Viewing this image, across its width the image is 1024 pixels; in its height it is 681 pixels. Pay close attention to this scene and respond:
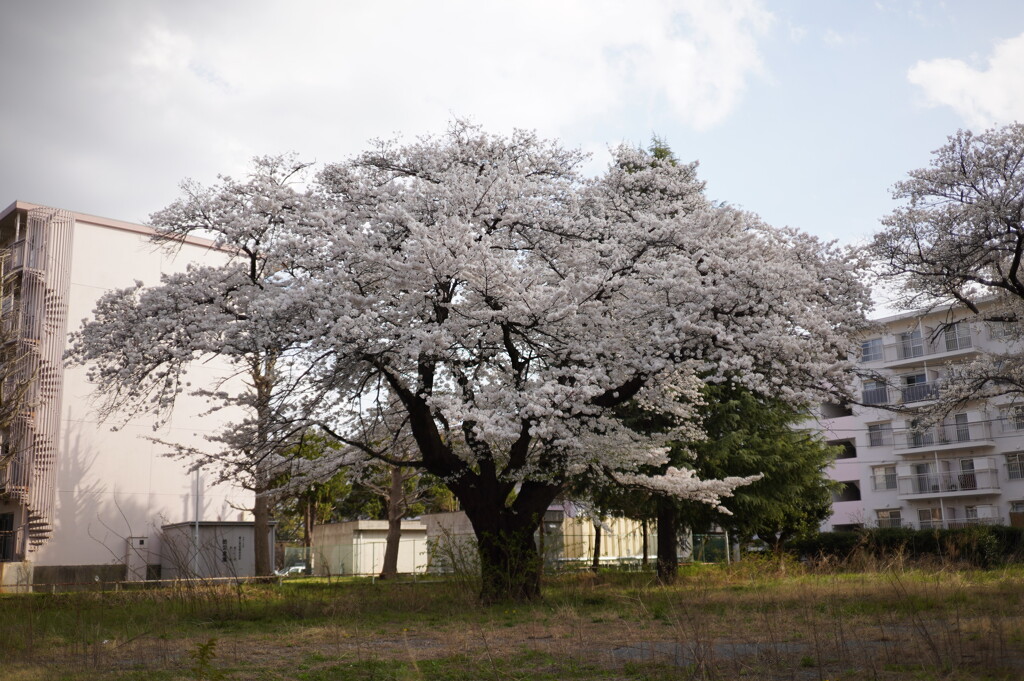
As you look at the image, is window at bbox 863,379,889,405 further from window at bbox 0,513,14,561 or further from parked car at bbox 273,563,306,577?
window at bbox 0,513,14,561

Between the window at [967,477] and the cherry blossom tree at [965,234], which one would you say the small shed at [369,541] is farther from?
the window at [967,477]

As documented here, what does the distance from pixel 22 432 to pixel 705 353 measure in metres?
25.9

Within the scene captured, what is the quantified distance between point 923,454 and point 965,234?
36.1 metres

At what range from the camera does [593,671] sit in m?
8.09

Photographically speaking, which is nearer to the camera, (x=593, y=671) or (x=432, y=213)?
(x=593, y=671)

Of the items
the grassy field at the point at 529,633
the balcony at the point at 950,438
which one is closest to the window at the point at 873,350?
the balcony at the point at 950,438

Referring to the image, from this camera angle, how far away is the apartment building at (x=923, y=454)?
48250 millimetres

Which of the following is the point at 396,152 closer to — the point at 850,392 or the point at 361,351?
the point at 361,351

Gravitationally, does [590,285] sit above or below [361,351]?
above

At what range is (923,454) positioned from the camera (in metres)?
51.4

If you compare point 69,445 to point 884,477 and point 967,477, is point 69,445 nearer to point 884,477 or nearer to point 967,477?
point 884,477

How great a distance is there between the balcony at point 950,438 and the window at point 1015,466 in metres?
1.18

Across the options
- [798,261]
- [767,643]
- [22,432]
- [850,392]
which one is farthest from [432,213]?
[22,432]

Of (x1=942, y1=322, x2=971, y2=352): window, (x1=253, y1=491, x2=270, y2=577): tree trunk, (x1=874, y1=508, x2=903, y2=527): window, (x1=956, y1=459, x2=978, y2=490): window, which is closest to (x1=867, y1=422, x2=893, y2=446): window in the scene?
(x1=874, y1=508, x2=903, y2=527): window
